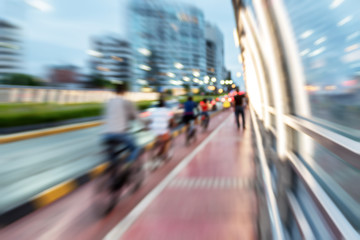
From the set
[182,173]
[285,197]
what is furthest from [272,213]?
[182,173]

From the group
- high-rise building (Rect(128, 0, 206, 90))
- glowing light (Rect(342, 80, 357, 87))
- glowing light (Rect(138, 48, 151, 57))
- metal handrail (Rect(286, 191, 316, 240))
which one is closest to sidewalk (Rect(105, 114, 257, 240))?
metal handrail (Rect(286, 191, 316, 240))

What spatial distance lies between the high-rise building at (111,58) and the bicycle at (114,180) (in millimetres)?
122155

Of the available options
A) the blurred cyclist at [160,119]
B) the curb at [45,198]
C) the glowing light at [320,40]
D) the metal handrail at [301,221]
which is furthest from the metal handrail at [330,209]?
the blurred cyclist at [160,119]

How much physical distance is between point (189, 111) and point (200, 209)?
6.09 metres

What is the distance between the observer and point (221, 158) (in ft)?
25.3

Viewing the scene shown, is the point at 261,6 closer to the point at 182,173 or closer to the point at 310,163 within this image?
the point at 310,163

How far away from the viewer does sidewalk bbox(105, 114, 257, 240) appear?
347cm

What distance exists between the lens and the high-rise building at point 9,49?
126 m

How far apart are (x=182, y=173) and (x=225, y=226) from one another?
8.61ft

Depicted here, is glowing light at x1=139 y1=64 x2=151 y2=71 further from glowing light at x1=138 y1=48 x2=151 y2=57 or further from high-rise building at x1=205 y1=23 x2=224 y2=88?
high-rise building at x1=205 y1=23 x2=224 y2=88

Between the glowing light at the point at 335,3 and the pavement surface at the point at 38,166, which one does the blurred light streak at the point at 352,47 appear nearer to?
the glowing light at the point at 335,3

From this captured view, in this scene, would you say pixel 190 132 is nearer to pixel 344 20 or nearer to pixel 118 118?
pixel 118 118

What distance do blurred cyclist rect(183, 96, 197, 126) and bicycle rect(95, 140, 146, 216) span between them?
5223 millimetres

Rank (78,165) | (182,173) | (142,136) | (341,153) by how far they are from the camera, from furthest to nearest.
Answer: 1. (142,136)
2. (78,165)
3. (182,173)
4. (341,153)
